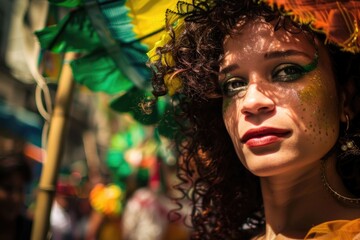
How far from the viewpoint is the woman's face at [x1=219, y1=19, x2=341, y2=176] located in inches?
54.6

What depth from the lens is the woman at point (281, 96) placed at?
4.57 ft

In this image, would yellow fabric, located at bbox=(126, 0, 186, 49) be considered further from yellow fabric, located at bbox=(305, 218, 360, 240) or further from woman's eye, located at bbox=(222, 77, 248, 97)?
yellow fabric, located at bbox=(305, 218, 360, 240)

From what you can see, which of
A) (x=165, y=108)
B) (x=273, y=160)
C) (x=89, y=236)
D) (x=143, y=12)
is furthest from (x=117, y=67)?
(x=89, y=236)

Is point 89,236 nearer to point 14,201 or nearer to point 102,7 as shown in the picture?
point 14,201

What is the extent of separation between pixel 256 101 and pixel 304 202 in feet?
1.31

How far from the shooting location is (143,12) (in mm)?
1717

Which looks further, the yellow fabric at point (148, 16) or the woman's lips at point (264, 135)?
the yellow fabric at point (148, 16)

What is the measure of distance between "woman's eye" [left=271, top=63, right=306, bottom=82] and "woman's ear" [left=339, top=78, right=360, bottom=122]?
0.66ft

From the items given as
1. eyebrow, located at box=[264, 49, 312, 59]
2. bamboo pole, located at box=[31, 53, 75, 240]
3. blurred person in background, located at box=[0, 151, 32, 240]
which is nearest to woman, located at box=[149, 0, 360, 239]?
eyebrow, located at box=[264, 49, 312, 59]

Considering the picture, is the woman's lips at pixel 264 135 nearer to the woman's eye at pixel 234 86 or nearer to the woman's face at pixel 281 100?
the woman's face at pixel 281 100

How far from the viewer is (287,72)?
4.70 ft

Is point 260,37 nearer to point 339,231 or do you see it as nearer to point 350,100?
point 350,100

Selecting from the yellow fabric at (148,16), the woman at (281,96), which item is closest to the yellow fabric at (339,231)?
the woman at (281,96)

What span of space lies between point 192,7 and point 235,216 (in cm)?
92
